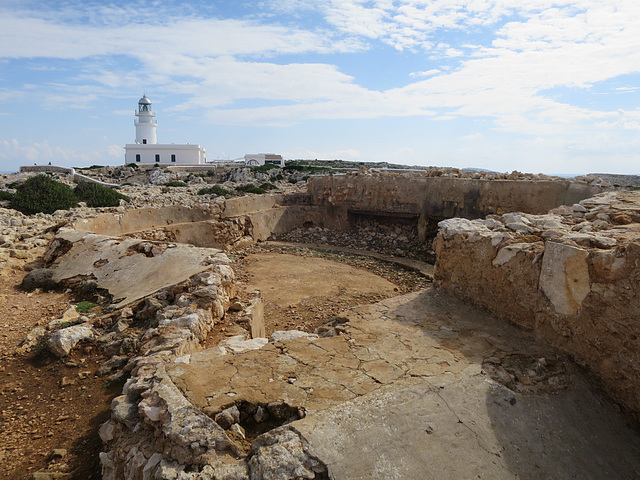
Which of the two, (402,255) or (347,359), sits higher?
(347,359)

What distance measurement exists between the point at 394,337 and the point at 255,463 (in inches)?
67.4

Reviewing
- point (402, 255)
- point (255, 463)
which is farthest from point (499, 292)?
point (402, 255)

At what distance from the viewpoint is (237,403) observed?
2492mm

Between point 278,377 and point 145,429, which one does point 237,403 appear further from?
point 145,429

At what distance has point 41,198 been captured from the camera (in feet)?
37.9

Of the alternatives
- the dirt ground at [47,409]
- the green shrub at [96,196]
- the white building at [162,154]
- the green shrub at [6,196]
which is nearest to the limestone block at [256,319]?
the dirt ground at [47,409]

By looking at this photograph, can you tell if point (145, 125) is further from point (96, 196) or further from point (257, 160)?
point (96, 196)

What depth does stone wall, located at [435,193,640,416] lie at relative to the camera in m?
2.70

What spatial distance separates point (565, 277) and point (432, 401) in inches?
62.0

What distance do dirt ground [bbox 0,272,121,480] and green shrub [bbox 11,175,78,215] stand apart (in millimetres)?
7618

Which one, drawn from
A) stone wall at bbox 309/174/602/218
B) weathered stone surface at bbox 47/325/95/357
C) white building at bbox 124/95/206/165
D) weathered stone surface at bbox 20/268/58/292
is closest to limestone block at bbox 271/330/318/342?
weathered stone surface at bbox 47/325/95/357

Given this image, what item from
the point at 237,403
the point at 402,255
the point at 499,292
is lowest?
the point at 402,255

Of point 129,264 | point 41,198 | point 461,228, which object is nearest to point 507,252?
point 461,228

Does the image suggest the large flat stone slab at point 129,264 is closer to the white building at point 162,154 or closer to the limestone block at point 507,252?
the limestone block at point 507,252
